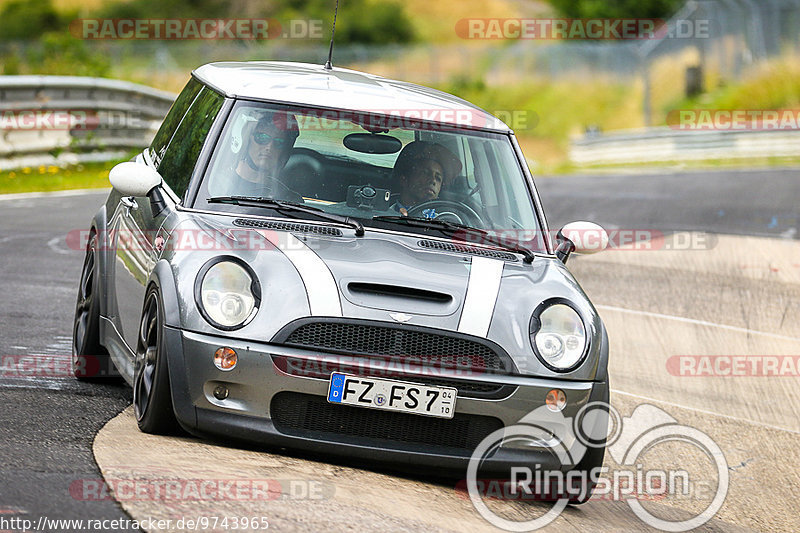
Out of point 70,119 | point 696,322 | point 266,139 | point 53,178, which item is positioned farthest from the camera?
point 70,119

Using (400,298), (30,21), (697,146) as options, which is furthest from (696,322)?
(30,21)

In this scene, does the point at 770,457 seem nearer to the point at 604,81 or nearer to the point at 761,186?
the point at 761,186

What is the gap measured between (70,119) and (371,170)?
1206 centimetres

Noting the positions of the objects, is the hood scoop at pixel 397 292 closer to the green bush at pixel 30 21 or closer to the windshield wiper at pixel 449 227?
the windshield wiper at pixel 449 227

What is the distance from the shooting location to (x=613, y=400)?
7.71 m

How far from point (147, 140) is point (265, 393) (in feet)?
50.7

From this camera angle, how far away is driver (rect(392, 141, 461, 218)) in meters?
6.20

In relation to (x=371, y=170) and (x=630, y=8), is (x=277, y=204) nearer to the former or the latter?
(x=371, y=170)

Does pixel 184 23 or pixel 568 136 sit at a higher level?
pixel 184 23

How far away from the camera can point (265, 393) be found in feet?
16.3

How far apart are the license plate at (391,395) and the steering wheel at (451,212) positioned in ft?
4.19

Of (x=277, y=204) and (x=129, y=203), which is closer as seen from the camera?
(x=277, y=204)

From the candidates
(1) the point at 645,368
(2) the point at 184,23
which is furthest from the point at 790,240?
(2) the point at 184,23

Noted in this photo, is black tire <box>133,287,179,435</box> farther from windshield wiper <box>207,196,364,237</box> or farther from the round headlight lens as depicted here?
windshield wiper <box>207,196,364,237</box>
